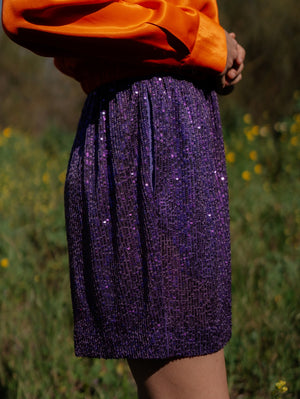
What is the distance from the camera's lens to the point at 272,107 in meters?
6.21

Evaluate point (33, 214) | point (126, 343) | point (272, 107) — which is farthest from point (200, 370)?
point (272, 107)

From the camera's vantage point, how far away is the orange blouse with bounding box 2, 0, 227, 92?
0.95 metres

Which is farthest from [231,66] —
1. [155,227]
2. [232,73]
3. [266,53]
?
[266,53]

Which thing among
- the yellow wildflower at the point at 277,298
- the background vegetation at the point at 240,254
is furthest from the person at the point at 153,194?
the yellow wildflower at the point at 277,298

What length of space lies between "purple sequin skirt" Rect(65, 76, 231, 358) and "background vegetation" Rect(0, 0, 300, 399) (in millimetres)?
328

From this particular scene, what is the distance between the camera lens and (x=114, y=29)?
950mm

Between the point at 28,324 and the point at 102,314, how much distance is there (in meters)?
1.39

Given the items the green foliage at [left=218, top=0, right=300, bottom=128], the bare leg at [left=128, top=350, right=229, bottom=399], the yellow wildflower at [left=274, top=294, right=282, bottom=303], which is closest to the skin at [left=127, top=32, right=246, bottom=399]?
the bare leg at [left=128, top=350, right=229, bottom=399]

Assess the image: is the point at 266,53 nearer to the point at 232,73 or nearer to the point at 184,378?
the point at 232,73

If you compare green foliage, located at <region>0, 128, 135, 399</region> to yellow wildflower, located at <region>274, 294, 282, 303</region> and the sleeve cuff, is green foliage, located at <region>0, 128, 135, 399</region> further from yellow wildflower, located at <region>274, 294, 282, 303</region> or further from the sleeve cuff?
the sleeve cuff

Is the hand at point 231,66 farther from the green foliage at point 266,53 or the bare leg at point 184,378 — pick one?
the green foliage at point 266,53

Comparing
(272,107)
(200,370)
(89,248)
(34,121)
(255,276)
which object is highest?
(89,248)

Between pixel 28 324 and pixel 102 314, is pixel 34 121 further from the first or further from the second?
pixel 102 314

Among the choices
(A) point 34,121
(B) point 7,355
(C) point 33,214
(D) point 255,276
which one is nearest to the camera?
(B) point 7,355
